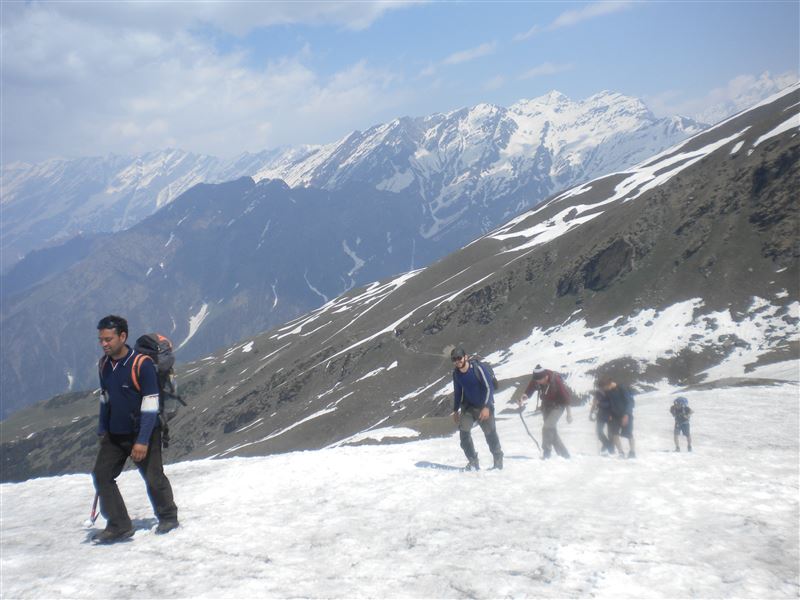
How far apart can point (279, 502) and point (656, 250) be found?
293 feet

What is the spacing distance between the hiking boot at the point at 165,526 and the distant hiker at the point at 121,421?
17.0 inches

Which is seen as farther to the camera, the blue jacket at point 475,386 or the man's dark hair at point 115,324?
the blue jacket at point 475,386

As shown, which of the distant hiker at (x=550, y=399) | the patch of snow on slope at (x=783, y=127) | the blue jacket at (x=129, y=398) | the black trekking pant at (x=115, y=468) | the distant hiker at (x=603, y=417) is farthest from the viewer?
the patch of snow on slope at (x=783, y=127)

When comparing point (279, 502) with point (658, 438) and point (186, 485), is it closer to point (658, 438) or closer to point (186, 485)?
point (186, 485)

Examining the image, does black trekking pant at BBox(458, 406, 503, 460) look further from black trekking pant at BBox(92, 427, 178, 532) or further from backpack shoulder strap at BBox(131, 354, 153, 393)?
backpack shoulder strap at BBox(131, 354, 153, 393)

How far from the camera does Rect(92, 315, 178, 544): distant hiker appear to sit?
935cm

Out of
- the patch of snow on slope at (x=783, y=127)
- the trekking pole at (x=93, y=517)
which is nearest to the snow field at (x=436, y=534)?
the trekking pole at (x=93, y=517)

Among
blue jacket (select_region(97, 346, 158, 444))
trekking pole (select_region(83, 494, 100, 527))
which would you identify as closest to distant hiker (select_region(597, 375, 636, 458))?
blue jacket (select_region(97, 346, 158, 444))

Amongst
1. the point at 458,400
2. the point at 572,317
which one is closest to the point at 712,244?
the point at 572,317

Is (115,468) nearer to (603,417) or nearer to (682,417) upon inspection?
(603,417)

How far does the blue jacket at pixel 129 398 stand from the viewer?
9.31 m

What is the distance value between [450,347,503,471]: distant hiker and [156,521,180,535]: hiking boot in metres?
6.35

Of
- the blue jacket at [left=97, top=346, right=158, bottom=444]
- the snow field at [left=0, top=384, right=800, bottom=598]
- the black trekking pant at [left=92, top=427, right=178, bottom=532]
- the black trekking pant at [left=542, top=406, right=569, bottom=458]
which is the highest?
the blue jacket at [left=97, top=346, right=158, bottom=444]

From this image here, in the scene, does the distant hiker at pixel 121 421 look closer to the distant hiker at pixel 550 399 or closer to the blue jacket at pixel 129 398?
the blue jacket at pixel 129 398
